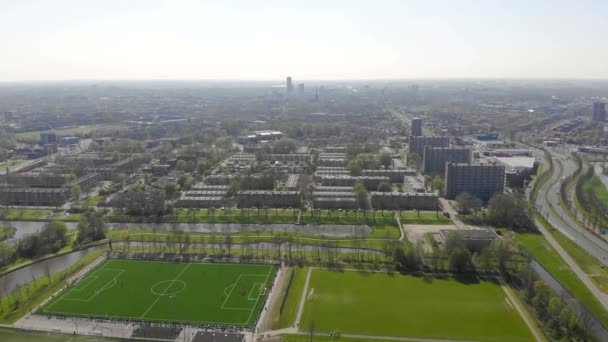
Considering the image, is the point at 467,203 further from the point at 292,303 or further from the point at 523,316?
the point at 292,303

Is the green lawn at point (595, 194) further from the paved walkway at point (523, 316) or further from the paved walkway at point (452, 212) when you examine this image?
the paved walkway at point (523, 316)

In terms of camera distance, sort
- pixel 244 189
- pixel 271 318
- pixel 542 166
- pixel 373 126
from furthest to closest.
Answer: pixel 373 126 < pixel 542 166 < pixel 244 189 < pixel 271 318

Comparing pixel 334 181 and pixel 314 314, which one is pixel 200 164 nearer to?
pixel 334 181

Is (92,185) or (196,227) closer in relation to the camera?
(196,227)

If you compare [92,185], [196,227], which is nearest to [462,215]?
[196,227]

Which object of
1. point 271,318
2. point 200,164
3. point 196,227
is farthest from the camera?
point 200,164

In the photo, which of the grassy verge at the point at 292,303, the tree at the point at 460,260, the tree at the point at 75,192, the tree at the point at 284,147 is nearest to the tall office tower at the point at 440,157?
the tree at the point at 284,147

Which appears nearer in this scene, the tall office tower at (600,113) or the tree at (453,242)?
the tree at (453,242)

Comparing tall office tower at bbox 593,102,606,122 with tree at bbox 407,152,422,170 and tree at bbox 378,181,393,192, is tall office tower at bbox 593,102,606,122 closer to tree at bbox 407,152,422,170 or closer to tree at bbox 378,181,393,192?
tree at bbox 407,152,422,170
